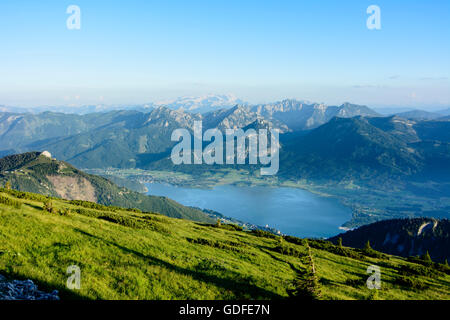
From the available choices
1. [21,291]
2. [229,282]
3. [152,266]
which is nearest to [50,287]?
[21,291]

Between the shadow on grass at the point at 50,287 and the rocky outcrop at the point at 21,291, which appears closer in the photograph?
the rocky outcrop at the point at 21,291

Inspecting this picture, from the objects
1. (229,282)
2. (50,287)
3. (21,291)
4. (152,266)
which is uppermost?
(21,291)

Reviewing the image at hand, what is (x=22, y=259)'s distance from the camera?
18141mm

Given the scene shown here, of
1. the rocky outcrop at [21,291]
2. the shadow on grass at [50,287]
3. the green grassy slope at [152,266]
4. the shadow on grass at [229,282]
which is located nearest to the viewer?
the rocky outcrop at [21,291]

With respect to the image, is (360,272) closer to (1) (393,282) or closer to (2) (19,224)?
(1) (393,282)

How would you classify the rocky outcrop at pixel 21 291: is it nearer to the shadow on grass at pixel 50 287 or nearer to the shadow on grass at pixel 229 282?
the shadow on grass at pixel 50 287

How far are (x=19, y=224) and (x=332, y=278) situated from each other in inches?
1216

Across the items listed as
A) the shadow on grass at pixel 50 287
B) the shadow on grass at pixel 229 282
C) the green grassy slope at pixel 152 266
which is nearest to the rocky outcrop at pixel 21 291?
the shadow on grass at pixel 50 287

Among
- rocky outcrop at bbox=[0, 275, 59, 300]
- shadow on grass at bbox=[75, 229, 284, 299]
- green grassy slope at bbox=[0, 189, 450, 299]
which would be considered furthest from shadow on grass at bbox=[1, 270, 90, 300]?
shadow on grass at bbox=[75, 229, 284, 299]

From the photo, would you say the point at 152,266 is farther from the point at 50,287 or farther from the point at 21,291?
the point at 21,291

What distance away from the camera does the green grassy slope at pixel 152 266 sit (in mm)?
17641

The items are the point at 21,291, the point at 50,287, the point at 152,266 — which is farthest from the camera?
the point at 152,266

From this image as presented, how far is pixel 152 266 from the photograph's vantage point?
21.9m
